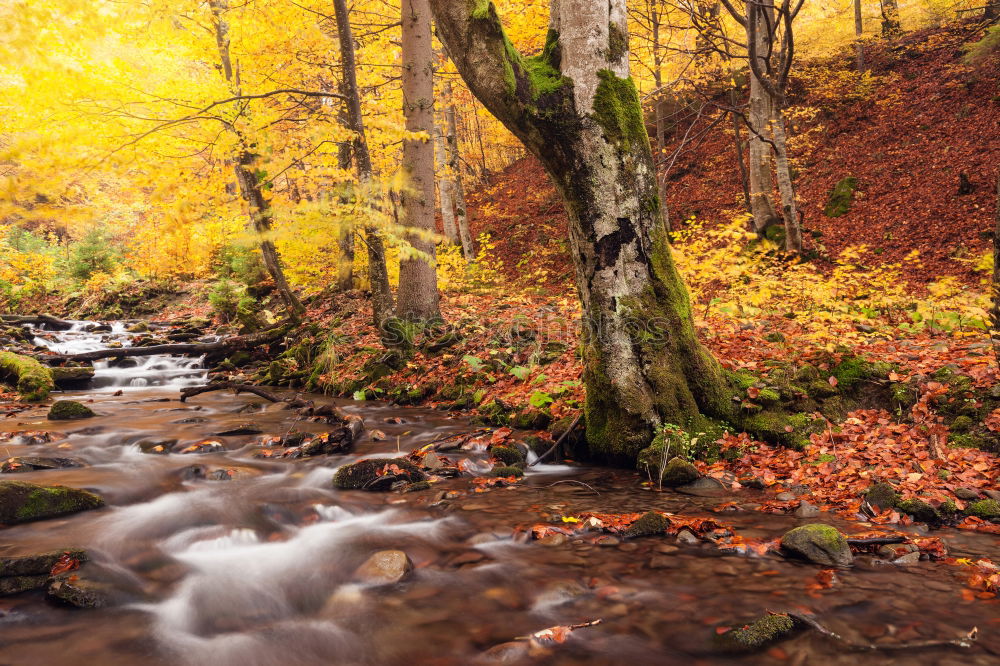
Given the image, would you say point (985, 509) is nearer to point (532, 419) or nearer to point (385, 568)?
point (385, 568)

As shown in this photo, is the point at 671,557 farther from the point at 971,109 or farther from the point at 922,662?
the point at 971,109

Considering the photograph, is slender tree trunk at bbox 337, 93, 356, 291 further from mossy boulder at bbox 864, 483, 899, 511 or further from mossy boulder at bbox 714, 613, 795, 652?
mossy boulder at bbox 714, 613, 795, 652

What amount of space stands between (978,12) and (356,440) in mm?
26418

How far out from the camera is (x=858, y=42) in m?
19.0

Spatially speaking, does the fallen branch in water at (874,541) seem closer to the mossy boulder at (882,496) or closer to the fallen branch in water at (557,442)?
the mossy boulder at (882,496)

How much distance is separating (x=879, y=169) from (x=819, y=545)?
1563 cm

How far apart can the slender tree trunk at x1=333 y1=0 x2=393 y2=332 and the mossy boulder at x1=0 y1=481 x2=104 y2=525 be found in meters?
5.50

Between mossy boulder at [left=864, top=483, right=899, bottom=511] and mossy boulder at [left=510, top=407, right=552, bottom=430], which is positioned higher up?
mossy boulder at [left=510, top=407, right=552, bottom=430]

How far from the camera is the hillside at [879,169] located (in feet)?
39.1

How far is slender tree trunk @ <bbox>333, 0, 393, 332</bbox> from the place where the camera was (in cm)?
859

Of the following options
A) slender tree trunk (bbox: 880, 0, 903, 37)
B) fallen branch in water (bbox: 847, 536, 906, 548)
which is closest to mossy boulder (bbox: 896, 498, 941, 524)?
fallen branch in water (bbox: 847, 536, 906, 548)

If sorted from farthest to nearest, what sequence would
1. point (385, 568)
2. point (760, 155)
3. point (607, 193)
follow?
point (760, 155) → point (607, 193) → point (385, 568)

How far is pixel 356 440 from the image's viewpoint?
20.7ft

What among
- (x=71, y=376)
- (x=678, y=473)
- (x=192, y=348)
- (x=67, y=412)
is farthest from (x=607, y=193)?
(x=71, y=376)
